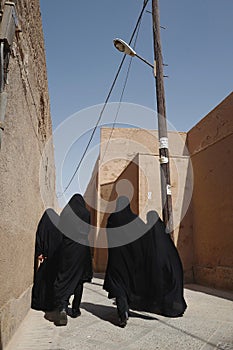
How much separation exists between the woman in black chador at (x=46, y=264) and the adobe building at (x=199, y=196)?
166 inches

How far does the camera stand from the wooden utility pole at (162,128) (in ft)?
17.8

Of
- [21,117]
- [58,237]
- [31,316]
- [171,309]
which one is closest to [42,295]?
[31,316]

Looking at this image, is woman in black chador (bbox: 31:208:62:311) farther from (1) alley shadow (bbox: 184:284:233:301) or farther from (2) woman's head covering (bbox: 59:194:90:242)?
(1) alley shadow (bbox: 184:284:233:301)

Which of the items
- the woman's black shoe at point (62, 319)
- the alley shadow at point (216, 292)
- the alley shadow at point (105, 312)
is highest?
the woman's black shoe at point (62, 319)

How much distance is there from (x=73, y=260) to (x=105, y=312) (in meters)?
1.08

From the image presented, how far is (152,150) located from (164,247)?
9416 mm

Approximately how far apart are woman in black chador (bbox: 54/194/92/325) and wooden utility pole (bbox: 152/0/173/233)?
1.53 meters

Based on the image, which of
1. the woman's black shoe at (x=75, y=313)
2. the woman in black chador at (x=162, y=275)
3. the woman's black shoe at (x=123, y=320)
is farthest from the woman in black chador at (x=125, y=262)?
the woman's black shoe at (x=75, y=313)

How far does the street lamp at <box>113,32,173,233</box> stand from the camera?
5441 mm

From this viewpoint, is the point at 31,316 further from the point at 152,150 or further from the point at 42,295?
the point at 152,150

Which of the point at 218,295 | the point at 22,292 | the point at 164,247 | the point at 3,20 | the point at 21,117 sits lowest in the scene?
the point at 218,295

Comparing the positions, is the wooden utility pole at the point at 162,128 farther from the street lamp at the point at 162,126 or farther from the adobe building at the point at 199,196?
the adobe building at the point at 199,196

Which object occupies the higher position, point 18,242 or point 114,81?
point 114,81

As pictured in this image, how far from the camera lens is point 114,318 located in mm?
4242
